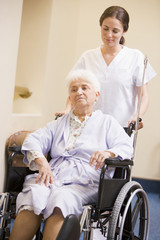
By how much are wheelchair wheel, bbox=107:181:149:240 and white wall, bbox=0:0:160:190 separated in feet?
3.39

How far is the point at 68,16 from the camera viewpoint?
4172mm

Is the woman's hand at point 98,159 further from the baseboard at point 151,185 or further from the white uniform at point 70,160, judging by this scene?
the baseboard at point 151,185

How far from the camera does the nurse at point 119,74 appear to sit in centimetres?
249

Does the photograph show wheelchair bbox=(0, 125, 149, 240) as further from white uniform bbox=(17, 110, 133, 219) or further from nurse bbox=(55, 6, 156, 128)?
nurse bbox=(55, 6, 156, 128)

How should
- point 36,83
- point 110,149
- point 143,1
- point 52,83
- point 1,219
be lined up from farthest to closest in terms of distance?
1. point 143,1
2. point 52,83
3. point 36,83
4. point 110,149
5. point 1,219

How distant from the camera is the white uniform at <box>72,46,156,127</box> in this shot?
253cm

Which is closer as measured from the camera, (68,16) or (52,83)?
(52,83)

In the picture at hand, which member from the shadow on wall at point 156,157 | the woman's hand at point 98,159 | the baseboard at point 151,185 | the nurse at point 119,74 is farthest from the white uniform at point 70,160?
the baseboard at point 151,185

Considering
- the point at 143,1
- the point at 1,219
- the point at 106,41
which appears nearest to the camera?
the point at 1,219

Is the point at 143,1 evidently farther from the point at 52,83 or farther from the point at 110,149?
the point at 110,149

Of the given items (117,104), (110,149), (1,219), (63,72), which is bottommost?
(1,219)

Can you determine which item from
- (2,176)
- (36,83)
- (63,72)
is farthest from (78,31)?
(2,176)

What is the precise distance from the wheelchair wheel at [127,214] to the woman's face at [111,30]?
1017 mm

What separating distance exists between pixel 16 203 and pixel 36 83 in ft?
5.95
